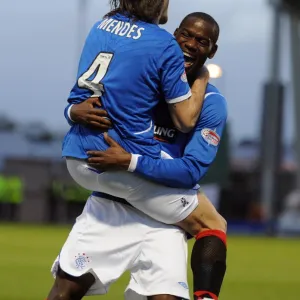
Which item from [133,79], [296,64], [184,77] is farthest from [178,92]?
[296,64]

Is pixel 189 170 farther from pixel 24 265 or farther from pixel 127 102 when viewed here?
pixel 24 265

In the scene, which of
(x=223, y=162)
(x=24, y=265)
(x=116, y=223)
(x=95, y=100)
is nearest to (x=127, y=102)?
(x=95, y=100)

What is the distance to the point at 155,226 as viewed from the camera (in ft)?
21.9

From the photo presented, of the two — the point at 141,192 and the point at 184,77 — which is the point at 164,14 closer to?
the point at 184,77

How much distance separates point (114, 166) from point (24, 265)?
9.42 metres

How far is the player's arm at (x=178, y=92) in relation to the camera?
21.0 feet

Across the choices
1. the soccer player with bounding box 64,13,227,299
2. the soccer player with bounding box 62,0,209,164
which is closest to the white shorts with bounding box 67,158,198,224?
the soccer player with bounding box 64,13,227,299

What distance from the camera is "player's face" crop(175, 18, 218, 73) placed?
673cm

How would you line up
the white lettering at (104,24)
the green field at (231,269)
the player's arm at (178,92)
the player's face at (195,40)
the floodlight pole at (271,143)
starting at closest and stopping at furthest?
the player's arm at (178,92), the white lettering at (104,24), the player's face at (195,40), the green field at (231,269), the floodlight pole at (271,143)

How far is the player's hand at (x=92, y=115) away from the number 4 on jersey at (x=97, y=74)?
0.20 ft

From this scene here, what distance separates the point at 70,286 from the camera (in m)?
6.58

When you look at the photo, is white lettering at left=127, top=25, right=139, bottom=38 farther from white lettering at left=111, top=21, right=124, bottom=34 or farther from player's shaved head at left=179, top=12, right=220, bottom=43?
player's shaved head at left=179, top=12, right=220, bottom=43

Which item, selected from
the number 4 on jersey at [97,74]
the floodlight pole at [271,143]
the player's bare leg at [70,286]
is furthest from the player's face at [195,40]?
the floodlight pole at [271,143]

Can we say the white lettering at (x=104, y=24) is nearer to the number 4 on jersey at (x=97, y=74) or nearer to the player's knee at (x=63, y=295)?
the number 4 on jersey at (x=97, y=74)
